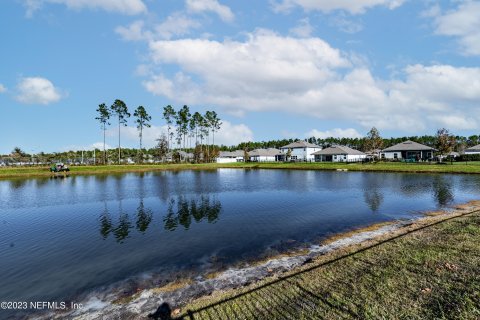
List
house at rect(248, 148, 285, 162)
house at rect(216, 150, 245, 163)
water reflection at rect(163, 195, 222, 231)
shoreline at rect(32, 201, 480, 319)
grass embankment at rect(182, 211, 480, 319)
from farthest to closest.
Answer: house at rect(216, 150, 245, 163) → house at rect(248, 148, 285, 162) → water reflection at rect(163, 195, 222, 231) → shoreline at rect(32, 201, 480, 319) → grass embankment at rect(182, 211, 480, 319)

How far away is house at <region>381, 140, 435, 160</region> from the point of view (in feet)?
282

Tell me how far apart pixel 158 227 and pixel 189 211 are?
5223mm

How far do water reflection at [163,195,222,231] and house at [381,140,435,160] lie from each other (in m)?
83.0

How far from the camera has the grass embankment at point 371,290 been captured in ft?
23.2

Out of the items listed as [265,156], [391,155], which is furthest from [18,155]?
[391,155]

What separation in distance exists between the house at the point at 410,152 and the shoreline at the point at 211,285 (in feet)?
289

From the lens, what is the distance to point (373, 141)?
8169 cm

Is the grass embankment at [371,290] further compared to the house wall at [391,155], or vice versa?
the house wall at [391,155]

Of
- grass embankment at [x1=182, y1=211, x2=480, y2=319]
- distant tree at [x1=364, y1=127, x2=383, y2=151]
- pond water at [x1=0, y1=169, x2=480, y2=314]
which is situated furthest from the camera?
distant tree at [x1=364, y1=127, x2=383, y2=151]

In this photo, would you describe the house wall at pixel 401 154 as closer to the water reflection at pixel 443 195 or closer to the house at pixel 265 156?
the house at pixel 265 156

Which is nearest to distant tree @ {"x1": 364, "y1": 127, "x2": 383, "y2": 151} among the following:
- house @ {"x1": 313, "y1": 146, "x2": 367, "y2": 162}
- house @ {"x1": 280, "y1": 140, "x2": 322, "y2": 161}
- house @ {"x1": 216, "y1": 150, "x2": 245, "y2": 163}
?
house @ {"x1": 313, "y1": 146, "x2": 367, "y2": 162}

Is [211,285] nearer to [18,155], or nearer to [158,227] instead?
[158,227]

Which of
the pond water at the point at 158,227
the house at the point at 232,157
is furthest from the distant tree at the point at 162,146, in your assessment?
the pond water at the point at 158,227

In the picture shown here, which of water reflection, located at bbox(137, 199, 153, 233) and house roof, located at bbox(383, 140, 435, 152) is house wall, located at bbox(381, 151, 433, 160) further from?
water reflection, located at bbox(137, 199, 153, 233)
